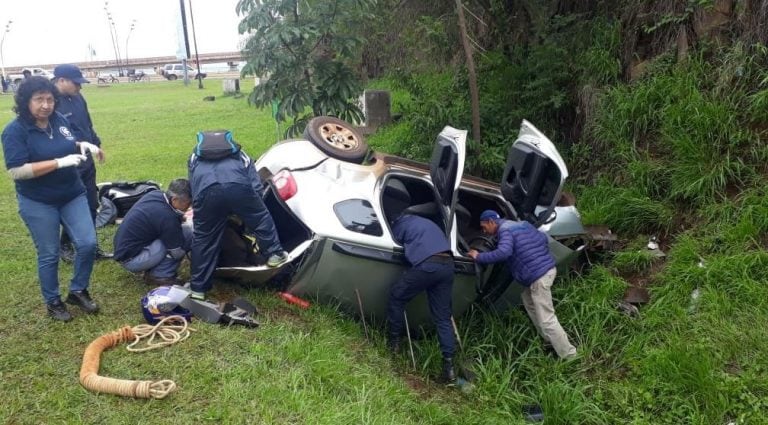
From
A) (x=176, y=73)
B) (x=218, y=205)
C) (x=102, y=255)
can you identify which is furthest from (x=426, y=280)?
(x=176, y=73)

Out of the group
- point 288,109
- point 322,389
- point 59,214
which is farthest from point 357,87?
point 322,389

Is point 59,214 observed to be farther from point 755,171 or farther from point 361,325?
point 755,171

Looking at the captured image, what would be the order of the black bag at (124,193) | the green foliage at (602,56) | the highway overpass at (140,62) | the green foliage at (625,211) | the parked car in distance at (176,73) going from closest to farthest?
the green foliage at (625,211) < the black bag at (124,193) < the green foliage at (602,56) < the parked car in distance at (176,73) < the highway overpass at (140,62)

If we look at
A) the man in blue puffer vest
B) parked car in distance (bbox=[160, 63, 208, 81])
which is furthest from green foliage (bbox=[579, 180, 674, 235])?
parked car in distance (bbox=[160, 63, 208, 81])

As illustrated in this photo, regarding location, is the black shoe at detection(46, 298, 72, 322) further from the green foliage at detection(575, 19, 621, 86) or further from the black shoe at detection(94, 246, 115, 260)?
the green foliage at detection(575, 19, 621, 86)

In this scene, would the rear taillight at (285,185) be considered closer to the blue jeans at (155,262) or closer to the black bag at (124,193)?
the blue jeans at (155,262)

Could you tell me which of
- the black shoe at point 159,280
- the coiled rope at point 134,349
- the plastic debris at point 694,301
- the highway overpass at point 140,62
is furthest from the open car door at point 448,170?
the highway overpass at point 140,62

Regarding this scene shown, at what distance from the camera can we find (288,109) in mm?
7453

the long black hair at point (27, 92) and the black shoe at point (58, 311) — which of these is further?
the black shoe at point (58, 311)

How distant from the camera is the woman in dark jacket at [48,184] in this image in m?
3.82

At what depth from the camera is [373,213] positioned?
14.8 feet

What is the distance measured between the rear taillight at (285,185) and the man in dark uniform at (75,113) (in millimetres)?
1766

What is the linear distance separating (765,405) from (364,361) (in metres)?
2.57

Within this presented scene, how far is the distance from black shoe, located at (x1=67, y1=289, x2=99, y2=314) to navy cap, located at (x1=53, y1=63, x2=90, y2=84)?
201cm
